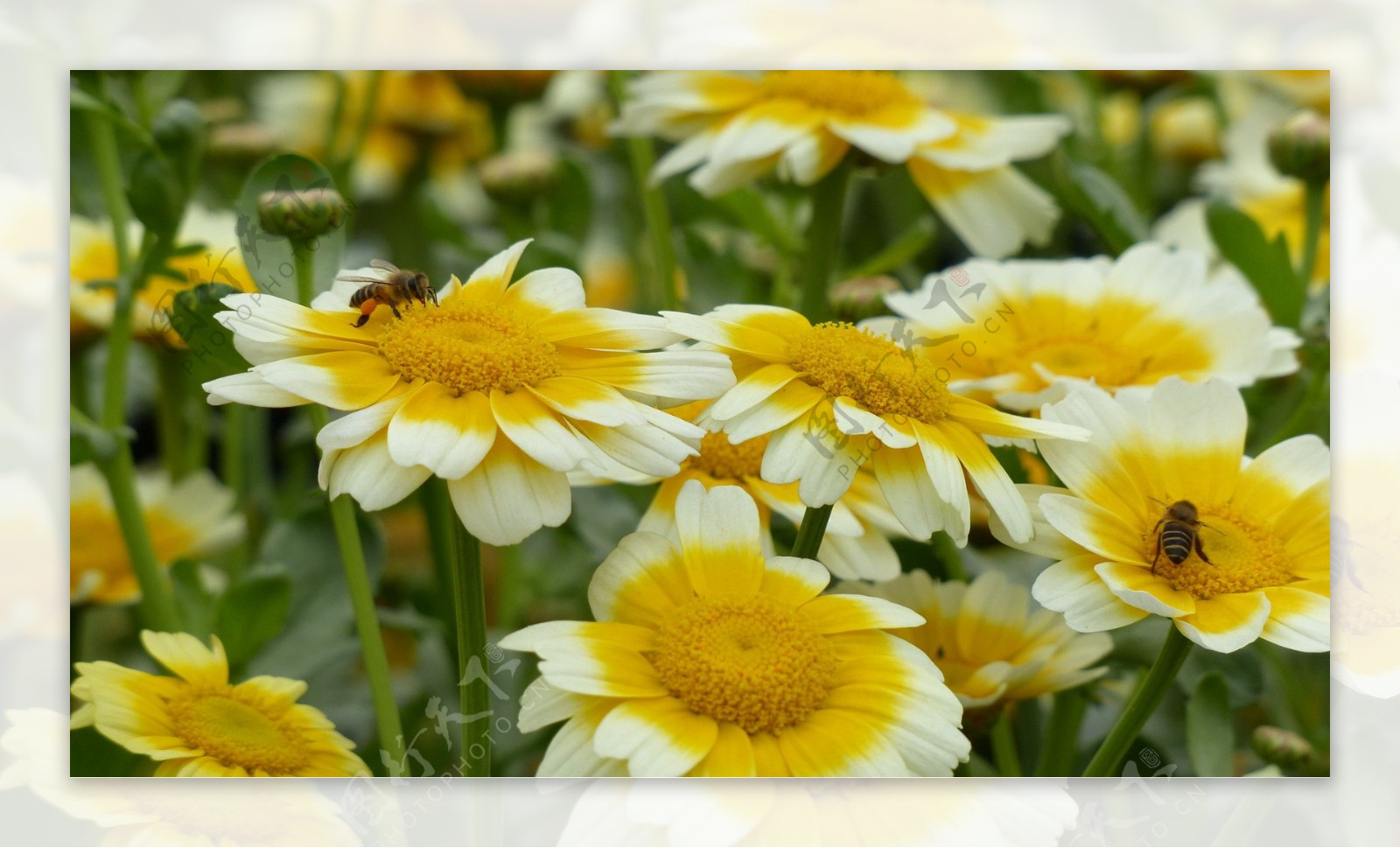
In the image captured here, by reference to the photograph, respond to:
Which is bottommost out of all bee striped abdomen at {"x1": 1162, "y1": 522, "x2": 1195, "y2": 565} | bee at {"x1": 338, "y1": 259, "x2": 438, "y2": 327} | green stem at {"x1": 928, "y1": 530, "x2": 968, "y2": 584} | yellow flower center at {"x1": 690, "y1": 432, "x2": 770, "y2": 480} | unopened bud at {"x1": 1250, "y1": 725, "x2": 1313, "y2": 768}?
unopened bud at {"x1": 1250, "y1": 725, "x2": 1313, "y2": 768}

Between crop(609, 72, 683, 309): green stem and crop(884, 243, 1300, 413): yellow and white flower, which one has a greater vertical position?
crop(609, 72, 683, 309): green stem

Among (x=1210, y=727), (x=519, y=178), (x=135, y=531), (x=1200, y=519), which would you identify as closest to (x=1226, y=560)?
(x=1200, y=519)

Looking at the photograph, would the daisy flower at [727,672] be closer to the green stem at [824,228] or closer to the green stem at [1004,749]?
the green stem at [1004,749]

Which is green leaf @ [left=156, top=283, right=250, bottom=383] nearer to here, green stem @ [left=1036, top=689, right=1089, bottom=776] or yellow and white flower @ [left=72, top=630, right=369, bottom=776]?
yellow and white flower @ [left=72, top=630, right=369, bottom=776]

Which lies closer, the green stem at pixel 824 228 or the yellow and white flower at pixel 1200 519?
the yellow and white flower at pixel 1200 519

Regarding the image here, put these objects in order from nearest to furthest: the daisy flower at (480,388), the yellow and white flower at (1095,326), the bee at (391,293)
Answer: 1. the daisy flower at (480,388)
2. the bee at (391,293)
3. the yellow and white flower at (1095,326)

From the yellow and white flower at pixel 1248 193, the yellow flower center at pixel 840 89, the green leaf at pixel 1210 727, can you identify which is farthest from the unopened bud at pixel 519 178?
the green leaf at pixel 1210 727

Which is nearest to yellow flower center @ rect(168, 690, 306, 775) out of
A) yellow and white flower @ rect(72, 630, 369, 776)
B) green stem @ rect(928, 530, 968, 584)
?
yellow and white flower @ rect(72, 630, 369, 776)
